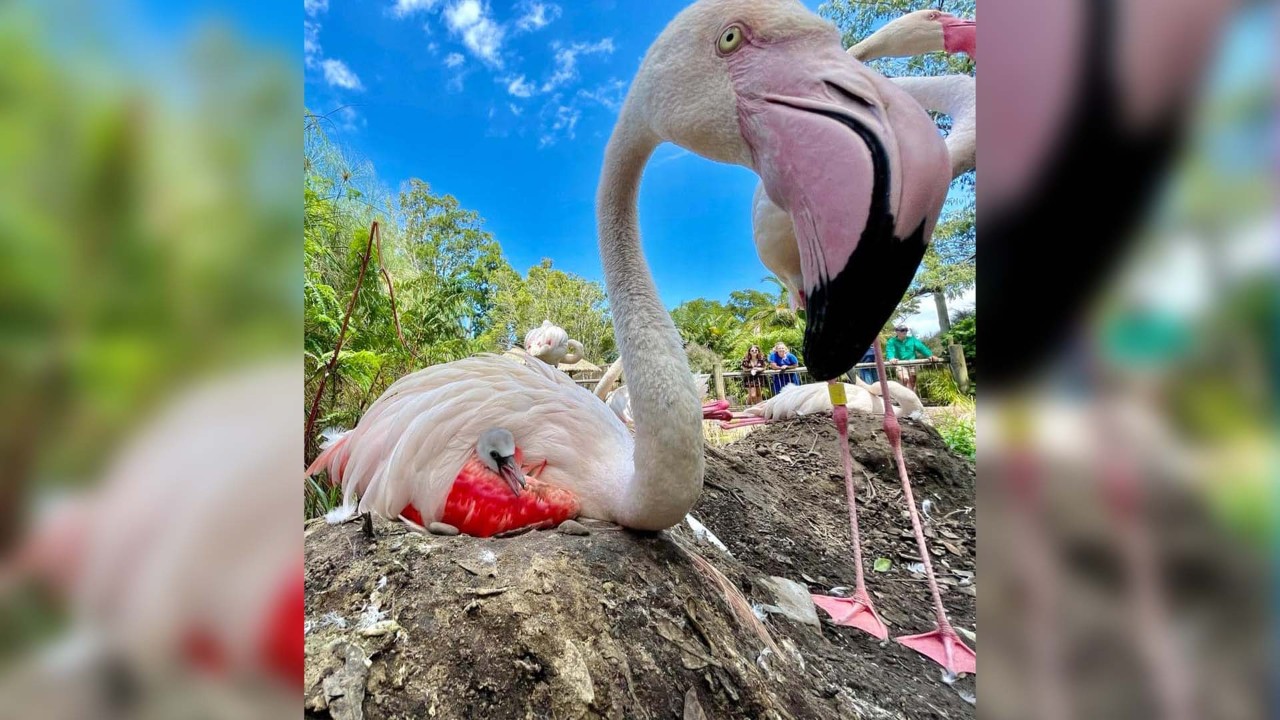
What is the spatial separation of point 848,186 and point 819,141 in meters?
0.11

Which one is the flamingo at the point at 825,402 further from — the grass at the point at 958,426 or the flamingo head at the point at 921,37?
the flamingo head at the point at 921,37

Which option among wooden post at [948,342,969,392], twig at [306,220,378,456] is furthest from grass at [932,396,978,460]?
twig at [306,220,378,456]

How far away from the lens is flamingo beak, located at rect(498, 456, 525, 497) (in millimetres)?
1325

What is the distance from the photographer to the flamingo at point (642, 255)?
655 millimetres

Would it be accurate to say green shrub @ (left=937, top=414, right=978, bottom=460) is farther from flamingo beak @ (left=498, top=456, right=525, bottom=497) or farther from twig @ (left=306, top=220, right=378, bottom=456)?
twig @ (left=306, top=220, right=378, bottom=456)

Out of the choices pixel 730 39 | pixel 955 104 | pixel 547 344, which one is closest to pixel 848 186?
pixel 730 39
